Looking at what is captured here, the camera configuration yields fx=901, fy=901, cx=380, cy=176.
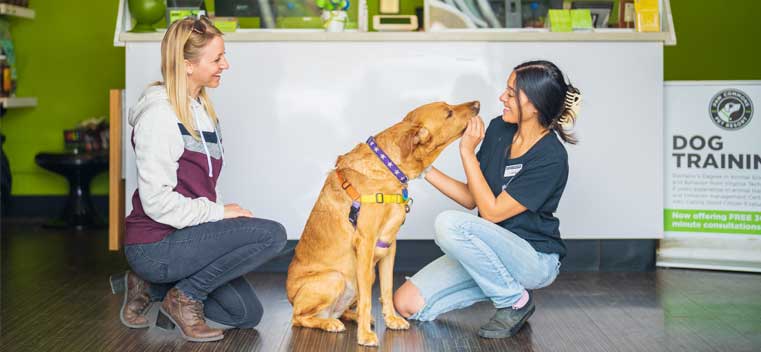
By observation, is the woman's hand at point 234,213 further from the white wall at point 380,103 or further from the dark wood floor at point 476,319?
the white wall at point 380,103

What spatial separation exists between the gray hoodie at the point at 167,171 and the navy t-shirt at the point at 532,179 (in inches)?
38.5

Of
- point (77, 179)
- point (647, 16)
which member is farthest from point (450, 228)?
point (77, 179)

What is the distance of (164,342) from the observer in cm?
300

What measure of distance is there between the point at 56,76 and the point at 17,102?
1.64 ft

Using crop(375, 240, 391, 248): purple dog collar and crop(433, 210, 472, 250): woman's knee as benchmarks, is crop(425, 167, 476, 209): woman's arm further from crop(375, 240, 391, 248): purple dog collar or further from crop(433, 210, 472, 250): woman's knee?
crop(375, 240, 391, 248): purple dog collar

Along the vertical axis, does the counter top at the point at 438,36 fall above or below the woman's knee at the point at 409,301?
above

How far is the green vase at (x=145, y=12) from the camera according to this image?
4.36 m

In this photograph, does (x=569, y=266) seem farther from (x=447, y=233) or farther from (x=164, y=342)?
(x=164, y=342)

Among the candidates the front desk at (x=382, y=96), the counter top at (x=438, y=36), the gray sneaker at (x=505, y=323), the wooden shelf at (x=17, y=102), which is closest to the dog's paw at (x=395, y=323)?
the gray sneaker at (x=505, y=323)

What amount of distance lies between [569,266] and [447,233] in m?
1.59

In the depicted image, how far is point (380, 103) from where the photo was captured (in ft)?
14.2

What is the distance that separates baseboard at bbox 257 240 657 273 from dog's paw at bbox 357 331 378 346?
4.85 ft

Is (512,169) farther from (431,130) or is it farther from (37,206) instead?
(37,206)

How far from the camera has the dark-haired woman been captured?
3029 millimetres
